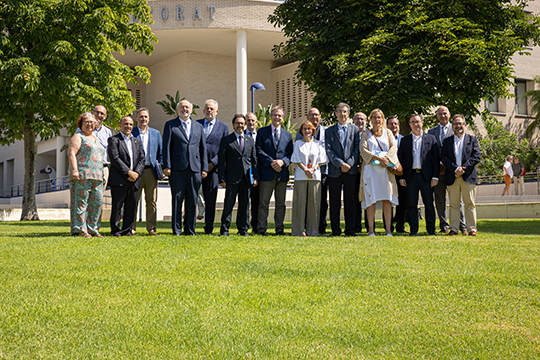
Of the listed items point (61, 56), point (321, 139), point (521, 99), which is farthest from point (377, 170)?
point (521, 99)

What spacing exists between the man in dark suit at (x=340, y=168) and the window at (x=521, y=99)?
3646cm

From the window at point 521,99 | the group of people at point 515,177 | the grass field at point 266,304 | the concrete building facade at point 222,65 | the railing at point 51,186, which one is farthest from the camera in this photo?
the window at point 521,99

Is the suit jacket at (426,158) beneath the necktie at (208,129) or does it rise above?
beneath

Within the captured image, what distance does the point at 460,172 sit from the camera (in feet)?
33.3

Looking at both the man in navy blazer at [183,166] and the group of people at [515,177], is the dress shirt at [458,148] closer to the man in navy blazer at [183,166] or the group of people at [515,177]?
the man in navy blazer at [183,166]

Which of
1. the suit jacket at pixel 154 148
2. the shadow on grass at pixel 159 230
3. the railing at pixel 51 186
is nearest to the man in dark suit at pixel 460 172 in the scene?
the shadow on grass at pixel 159 230

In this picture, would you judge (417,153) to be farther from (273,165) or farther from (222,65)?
(222,65)

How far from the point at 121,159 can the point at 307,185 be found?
3236mm

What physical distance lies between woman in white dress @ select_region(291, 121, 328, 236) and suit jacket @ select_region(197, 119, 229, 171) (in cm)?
146

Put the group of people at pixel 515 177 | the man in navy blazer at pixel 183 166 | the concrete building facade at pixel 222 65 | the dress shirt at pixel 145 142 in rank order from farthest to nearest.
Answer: the concrete building facade at pixel 222 65
the group of people at pixel 515 177
the dress shirt at pixel 145 142
the man in navy blazer at pixel 183 166

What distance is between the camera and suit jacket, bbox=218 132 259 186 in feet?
32.5

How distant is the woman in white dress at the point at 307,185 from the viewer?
984 centimetres

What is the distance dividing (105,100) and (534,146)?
35.3m

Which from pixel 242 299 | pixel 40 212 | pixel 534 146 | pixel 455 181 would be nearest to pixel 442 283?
pixel 242 299
